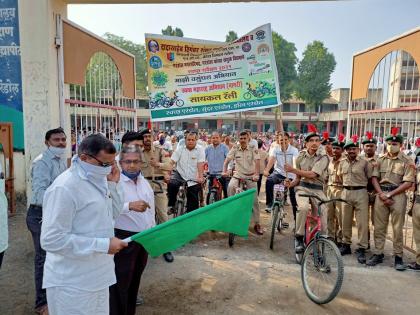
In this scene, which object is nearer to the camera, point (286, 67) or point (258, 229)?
point (258, 229)

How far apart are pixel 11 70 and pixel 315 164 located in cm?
560

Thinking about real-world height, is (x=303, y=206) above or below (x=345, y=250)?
above

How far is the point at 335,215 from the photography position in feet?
18.6

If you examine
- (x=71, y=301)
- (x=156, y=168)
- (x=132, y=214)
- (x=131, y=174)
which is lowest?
(x=71, y=301)

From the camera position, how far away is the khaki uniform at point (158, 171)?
17.3 feet

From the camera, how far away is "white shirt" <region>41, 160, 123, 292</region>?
1950mm

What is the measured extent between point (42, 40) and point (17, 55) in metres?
1.58

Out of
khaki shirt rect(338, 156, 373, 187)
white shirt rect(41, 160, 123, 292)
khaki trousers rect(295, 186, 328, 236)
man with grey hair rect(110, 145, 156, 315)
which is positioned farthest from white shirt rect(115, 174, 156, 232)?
khaki shirt rect(338, 156, 373, 187)

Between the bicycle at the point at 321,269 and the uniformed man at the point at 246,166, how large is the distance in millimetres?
1977

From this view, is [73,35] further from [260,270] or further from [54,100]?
[260,270]

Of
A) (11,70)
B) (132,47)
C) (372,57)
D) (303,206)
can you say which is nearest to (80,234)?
(303,206)

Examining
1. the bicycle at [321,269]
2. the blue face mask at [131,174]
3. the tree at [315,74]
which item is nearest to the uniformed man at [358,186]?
the bicycle at [321,269]

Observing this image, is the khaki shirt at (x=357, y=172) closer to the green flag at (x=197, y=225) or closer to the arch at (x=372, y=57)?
the arch at (x=372, y=57)

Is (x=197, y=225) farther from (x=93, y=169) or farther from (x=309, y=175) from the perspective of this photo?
(x=309, y=175)
